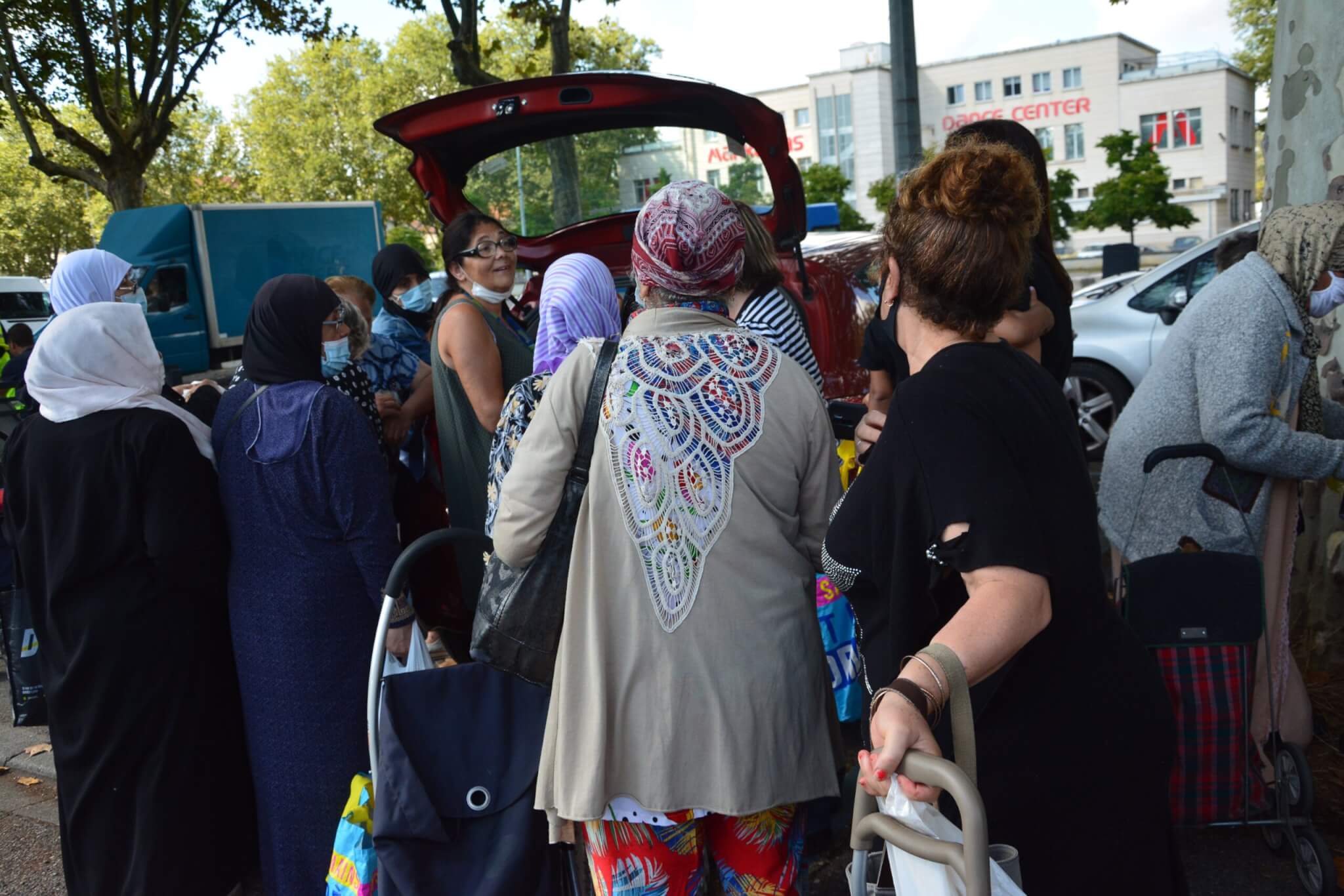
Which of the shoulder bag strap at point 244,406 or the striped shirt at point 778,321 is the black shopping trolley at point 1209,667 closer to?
the striped shirt at point 778,321

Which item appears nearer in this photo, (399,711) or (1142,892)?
(1142,892)

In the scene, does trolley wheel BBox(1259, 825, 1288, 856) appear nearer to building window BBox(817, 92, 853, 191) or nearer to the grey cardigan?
the grey cardigan

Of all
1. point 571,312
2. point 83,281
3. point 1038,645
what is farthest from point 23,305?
point 1038,645

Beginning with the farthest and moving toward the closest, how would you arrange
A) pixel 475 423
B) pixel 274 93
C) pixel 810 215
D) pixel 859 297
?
pixel 274 93, pixel 810 215, pixel 859 297, pixel 475 423

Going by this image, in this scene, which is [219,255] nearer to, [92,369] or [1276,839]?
[92,369]

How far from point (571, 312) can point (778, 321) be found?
72 centimetres

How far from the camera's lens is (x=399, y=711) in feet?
8.02

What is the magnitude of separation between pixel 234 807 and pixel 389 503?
1084 mm

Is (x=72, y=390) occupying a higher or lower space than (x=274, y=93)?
lower

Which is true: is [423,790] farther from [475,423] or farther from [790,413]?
[475,423]

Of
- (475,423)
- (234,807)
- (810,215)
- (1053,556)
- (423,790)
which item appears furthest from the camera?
(810,215)

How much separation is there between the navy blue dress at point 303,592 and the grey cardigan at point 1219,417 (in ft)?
7.51

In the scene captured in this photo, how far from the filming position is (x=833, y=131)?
7675 centimetres

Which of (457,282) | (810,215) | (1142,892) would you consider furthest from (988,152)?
(810,215)
